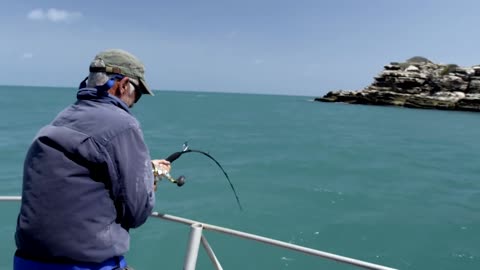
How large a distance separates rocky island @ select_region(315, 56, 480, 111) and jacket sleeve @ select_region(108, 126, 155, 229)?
8595 centimetres

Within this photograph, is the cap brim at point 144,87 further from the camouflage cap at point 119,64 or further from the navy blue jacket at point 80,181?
the navy blue jacket at point 80,181

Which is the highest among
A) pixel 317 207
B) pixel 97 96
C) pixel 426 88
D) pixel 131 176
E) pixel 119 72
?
pixel 426 88

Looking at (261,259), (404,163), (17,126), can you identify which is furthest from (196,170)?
(17,126)

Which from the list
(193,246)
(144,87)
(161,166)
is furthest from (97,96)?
(193,246)

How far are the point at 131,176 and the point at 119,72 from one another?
61 cm

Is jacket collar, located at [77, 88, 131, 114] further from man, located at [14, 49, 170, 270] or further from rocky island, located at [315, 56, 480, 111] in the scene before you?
rocky island, located at [315, 56, 480, 111]

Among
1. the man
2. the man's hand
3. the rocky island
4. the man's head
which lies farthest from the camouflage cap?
the rocky island

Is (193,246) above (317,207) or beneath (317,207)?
above

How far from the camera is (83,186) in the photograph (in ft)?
6.06

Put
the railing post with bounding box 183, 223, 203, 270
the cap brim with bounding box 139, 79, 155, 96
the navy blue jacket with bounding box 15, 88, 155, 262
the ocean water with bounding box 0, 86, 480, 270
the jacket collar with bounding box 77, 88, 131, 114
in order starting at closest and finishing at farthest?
the navy blue jacket with bounding box 15, 88, 155, 262 → the jacket collar with bounding box 77, 88, 131, 114 → the cap brim with bounding box 139, 79, 155, 96 → the railing post with bounding box 183, 223, 203, 270 → the ocean water with bounding box 0, 86, 480, 270

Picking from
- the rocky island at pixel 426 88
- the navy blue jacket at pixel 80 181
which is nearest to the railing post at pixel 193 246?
the navy blue jacket at pixel 80 181

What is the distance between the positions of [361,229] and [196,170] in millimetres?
9357

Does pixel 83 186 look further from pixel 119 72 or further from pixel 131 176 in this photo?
pixel 119 72

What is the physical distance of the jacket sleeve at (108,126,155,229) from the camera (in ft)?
6.15
